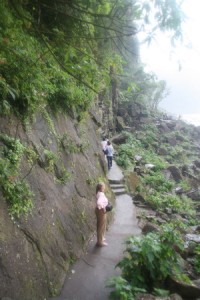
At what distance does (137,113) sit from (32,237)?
2727cm

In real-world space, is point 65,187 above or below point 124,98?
below

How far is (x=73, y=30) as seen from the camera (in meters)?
4.37

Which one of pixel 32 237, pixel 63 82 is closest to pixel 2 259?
pixel 32 237

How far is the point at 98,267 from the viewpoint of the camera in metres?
6.26

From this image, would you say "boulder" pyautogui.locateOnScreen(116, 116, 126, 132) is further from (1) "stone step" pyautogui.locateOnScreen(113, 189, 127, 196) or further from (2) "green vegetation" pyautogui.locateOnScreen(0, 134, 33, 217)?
(2) "green vegetation" pyautogui.locateOnScreen(0, 134, 33, 217)

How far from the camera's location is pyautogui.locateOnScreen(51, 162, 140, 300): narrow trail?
17.3 ft

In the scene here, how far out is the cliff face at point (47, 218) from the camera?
175 inches

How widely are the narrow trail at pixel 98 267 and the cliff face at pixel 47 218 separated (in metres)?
0.22

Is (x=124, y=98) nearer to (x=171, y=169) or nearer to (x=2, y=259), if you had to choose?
(x=171, y=169)

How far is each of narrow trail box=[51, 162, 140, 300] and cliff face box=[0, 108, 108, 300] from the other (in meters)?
0.22

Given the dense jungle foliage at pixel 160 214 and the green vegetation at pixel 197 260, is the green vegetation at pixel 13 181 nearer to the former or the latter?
the dense jungle foliage at pixel 160 214

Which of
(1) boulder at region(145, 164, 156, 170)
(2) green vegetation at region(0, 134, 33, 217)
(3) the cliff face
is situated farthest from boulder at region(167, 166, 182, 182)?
(2) green vegetation at region(0, 134, 33, 217)

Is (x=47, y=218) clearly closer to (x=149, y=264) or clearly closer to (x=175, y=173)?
(x=149, y=264)

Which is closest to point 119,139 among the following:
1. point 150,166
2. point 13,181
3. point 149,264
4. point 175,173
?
point 150,166
